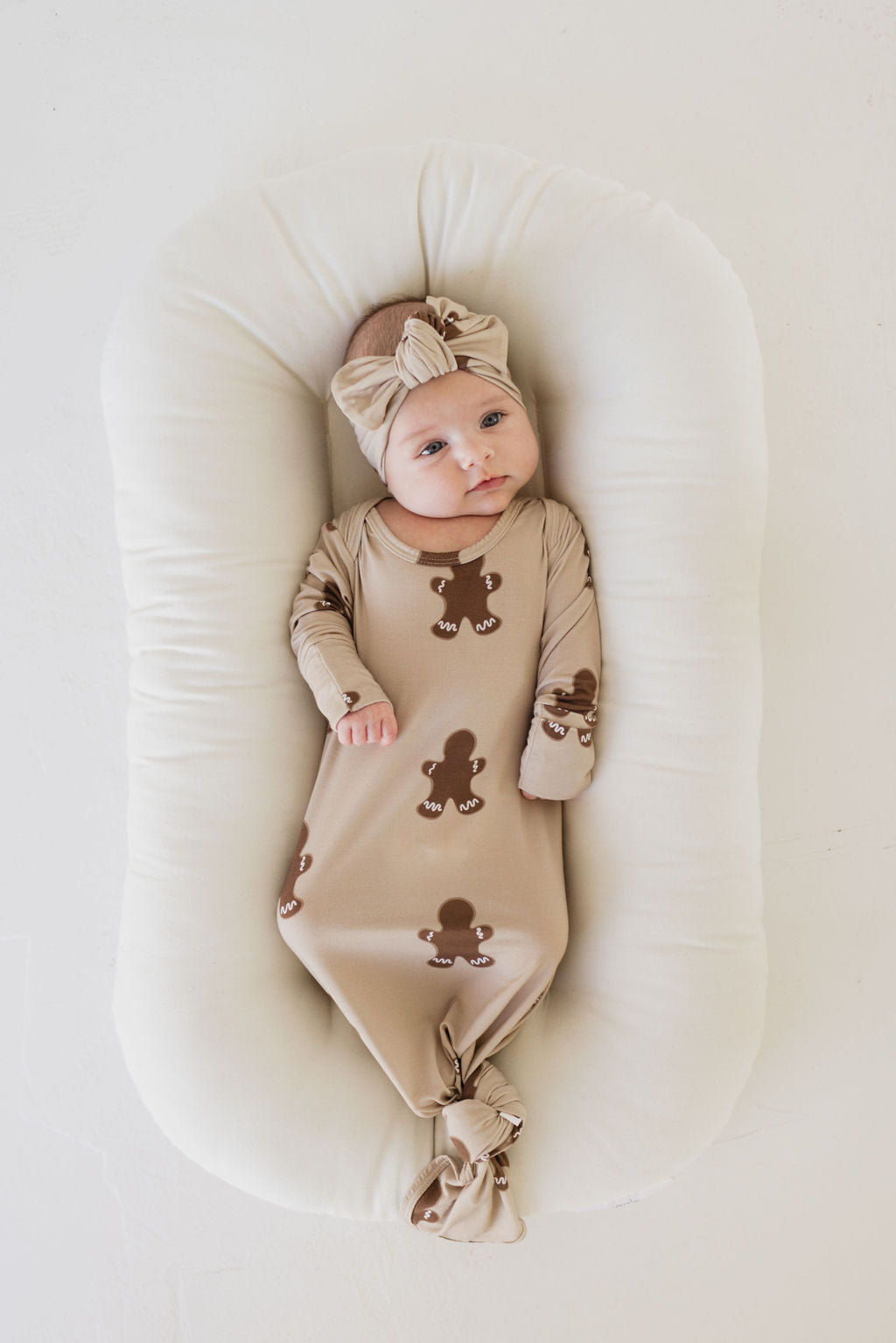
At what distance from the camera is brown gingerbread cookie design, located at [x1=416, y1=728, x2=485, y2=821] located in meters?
1.29

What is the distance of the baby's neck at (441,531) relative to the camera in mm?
1329

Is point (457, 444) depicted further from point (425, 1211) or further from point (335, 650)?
point (425, 1211)

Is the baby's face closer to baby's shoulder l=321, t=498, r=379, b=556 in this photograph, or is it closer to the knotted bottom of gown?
baby's shoulder l=321, t=498, r=379, b=556

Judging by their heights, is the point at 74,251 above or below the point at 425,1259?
above

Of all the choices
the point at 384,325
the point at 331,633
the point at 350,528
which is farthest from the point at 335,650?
the point at 384,325

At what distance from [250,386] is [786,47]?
3.44 feet

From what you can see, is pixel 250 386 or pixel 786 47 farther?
pixel 786 47

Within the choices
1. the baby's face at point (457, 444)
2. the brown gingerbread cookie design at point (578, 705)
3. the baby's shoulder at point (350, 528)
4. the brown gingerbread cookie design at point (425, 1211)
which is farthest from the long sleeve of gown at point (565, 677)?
the brown gingerbread cookie design at point (425, 1211)

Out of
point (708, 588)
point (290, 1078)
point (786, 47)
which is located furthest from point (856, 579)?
point (290, 1078)

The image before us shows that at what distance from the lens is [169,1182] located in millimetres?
1532

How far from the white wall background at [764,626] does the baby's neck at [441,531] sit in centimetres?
51

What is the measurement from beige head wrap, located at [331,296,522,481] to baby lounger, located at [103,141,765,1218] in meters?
0.09

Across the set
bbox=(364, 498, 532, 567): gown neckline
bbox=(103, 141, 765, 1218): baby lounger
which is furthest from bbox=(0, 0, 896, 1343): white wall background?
bbox=(364, 498, 532, 567): gown neckline

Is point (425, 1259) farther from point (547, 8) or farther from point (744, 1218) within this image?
point (547, 8)
